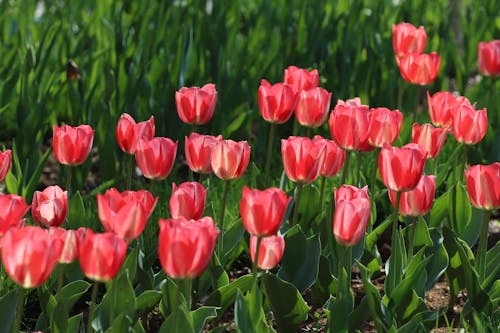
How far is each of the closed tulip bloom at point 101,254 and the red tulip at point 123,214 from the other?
0.40 feet

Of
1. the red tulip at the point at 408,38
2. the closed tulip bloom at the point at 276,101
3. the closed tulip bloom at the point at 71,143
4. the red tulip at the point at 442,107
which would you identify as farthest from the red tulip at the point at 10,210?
the red tulip at the point at 408,38

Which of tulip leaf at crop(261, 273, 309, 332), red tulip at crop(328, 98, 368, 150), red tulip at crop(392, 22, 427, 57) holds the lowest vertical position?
tulip leaf at crop(261, 273, 309, 332)

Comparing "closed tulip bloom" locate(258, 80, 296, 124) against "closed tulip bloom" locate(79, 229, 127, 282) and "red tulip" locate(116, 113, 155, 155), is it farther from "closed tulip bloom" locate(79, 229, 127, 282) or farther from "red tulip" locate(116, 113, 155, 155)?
"closed tulip bloom" locate(79, 229, 127, 282)

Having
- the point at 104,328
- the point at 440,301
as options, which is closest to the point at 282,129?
the point at 440,301

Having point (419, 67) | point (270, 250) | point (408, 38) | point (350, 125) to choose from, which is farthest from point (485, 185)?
point (408, 38)

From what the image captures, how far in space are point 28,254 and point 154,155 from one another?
0.62 meters

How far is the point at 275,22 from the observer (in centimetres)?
456

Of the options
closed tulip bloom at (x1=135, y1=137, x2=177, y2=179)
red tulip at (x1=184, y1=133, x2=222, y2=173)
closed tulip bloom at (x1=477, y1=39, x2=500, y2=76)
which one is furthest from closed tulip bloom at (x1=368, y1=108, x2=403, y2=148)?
closed tulip bloom at (x1=477, y1=39, x2=500, y2=76)

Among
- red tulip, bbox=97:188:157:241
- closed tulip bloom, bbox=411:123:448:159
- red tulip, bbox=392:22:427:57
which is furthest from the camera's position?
red tulip, bbox=392:22:427:57

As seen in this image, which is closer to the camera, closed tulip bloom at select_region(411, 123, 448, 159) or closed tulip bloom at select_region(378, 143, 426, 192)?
closed tulip bloom at select_region(378, 143, 426, 192)

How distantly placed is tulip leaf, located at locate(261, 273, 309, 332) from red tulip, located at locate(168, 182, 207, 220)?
28 cm

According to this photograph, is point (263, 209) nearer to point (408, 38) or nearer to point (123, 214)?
point (123, 214)

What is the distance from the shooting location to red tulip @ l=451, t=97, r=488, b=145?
2.50 metres

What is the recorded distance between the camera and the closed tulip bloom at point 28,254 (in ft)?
5.46
